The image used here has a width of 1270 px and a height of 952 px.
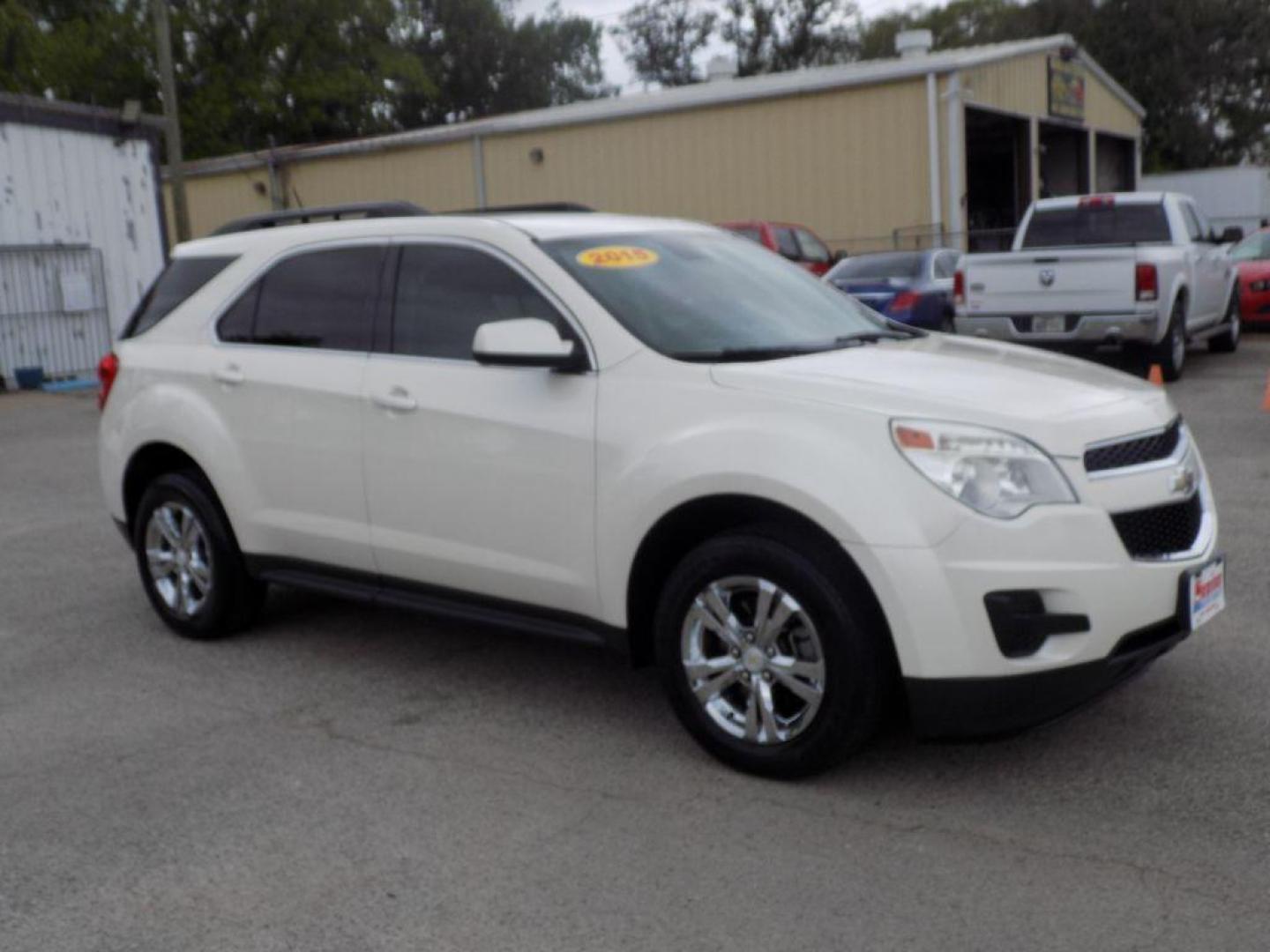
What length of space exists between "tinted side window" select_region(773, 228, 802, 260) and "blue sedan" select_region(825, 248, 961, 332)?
56.5 inches

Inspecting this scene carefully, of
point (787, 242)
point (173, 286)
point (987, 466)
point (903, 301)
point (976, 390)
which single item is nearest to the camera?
point (987, 466)

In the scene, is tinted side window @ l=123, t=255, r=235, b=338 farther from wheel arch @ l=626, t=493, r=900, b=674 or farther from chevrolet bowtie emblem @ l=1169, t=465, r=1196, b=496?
chevrolet bowtie emblem @ l=1169, t=465, r=1196, b=496

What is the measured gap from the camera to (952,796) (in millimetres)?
4172

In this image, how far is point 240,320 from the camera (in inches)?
233

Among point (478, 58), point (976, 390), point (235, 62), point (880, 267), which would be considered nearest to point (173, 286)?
point (976, 390)

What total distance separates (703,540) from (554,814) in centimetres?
96

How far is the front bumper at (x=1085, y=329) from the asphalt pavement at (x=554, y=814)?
304 inches

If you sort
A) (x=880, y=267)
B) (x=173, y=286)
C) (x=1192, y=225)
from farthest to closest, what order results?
(x=880, y=267), (x=1192, y=225), (x=173, y=286)

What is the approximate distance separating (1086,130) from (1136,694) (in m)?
29.3

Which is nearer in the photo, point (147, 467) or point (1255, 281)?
point (147, 467)

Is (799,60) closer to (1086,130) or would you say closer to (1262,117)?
(1262,117)

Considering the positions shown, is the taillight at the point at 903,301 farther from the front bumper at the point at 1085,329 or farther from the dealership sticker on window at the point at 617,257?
the dealership sticker on window at the point at 617,257

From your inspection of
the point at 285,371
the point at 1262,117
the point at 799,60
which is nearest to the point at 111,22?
the point at 799,60

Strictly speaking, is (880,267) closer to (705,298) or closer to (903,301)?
(903,301)
